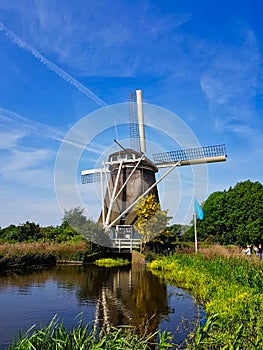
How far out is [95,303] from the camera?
9.86 metres

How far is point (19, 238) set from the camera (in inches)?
1088

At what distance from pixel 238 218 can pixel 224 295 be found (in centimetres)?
2850

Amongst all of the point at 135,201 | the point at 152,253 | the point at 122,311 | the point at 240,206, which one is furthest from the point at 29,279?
the point at 240,206

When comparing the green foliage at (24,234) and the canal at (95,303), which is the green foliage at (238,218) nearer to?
the green foliage at (24,234)

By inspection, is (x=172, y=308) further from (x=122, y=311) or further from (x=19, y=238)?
(x=19, y=238)

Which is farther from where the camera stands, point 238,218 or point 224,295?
point 238,218

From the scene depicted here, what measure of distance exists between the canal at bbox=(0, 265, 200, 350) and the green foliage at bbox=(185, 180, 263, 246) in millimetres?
20529

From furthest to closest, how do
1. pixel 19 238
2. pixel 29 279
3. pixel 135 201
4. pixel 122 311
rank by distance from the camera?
pixel 19 238 < pixel 135 201 < pixel 29 279 < pixel 122 311

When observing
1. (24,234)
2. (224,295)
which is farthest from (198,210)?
(224,295)

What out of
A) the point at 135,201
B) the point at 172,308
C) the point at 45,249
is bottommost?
the point at 172,308

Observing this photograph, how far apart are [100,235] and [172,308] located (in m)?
14.8

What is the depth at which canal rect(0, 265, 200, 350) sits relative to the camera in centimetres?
756

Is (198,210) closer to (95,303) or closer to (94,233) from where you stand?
(94,233)

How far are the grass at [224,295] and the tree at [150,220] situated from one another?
409 centimetres
